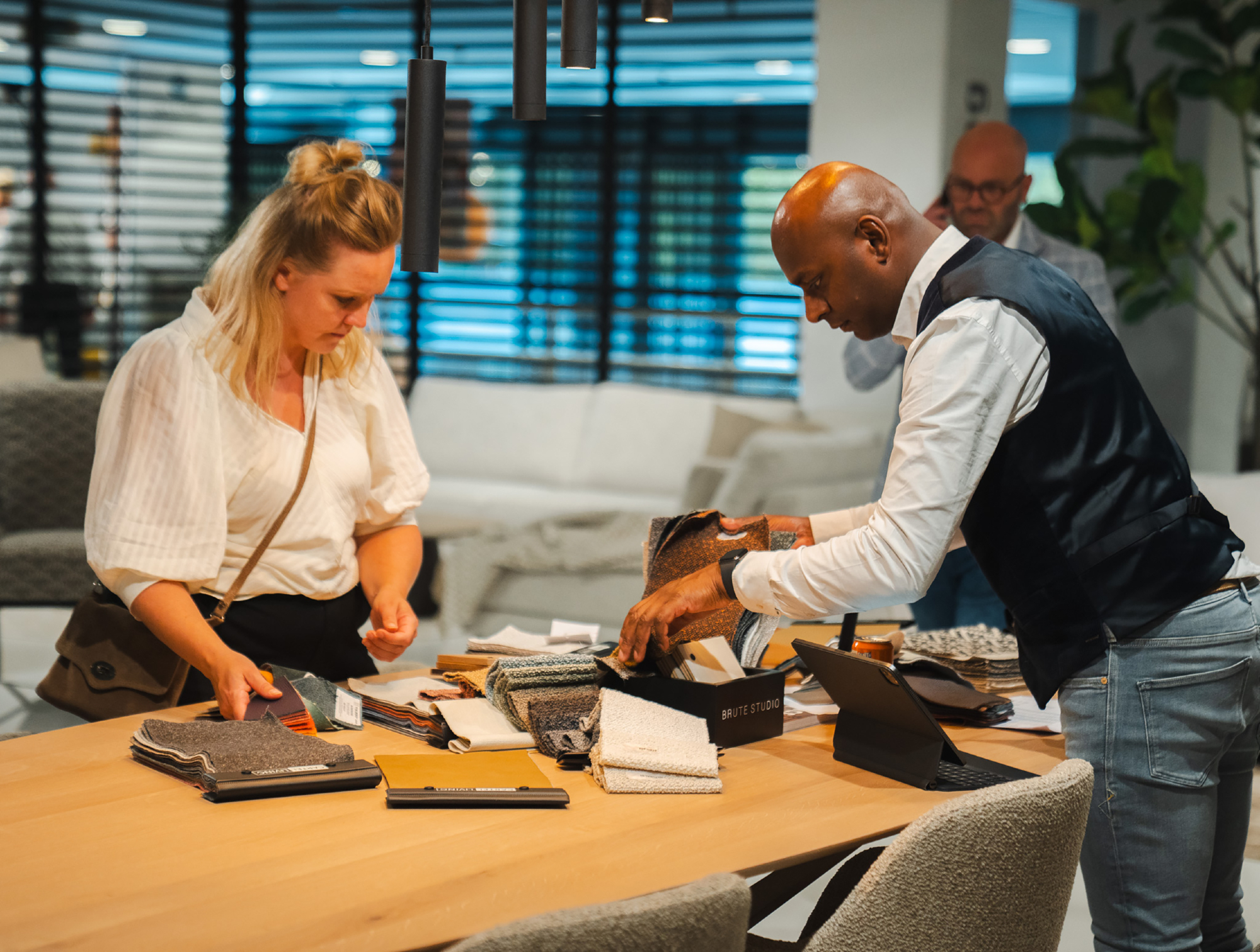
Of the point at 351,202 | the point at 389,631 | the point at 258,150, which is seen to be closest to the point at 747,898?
the point at 389,631

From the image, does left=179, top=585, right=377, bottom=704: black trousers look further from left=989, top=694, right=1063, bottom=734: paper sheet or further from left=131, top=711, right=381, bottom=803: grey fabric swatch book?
left=989, top=694, right=1063, bottom=734: paper sheet

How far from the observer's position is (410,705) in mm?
1952

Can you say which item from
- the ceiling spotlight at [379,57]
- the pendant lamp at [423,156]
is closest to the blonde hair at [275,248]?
the pendant lamp at [423,156]

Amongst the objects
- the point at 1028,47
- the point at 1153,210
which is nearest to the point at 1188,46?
the point at 1153,210

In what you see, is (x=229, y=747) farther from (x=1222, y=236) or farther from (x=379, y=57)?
(x=379, y=57)

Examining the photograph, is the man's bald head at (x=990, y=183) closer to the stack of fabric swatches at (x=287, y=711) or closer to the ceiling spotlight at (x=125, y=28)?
the stack of fabric swatches at (x=287, y=711)

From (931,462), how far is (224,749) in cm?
97

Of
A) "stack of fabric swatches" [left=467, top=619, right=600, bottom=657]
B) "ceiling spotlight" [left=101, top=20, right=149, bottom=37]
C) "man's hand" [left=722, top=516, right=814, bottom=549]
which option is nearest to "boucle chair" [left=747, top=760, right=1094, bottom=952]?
"man's hand" [left=722, top=516, right=814, bottom=549]

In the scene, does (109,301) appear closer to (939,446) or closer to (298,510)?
(298,510)

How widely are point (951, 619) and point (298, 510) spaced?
71.5 inches

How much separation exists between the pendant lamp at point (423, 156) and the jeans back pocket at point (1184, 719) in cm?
116

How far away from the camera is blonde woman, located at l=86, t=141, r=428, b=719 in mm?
1964

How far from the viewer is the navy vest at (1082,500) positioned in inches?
64.3

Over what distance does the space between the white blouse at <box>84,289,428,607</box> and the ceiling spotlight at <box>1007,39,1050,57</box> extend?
4.96 metres
